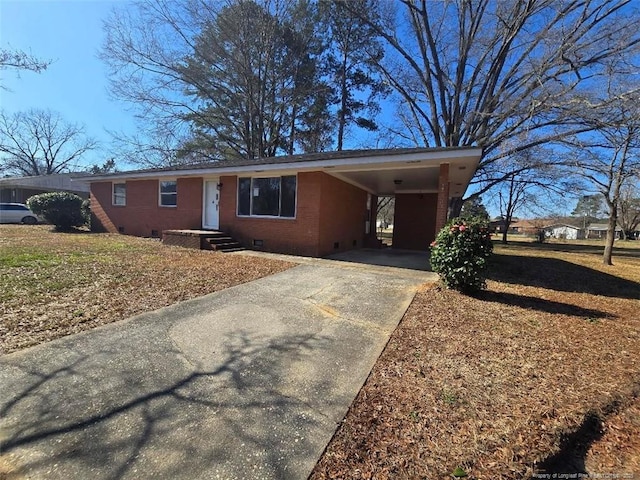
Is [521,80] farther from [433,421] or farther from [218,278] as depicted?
[433,421]

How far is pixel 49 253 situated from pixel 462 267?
9.69 m

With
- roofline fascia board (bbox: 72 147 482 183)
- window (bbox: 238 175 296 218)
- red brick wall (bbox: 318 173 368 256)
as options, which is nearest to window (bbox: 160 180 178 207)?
roofline fascia board (bbox: 72 147 482 183)

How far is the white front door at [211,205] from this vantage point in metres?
11.3

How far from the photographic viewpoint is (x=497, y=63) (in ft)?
51.0

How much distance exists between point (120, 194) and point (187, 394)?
15.0 m

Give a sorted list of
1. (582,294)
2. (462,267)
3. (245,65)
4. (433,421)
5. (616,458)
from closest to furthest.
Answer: (616,458)
(433,421)
(462,267)
(582,294)
(245,65)

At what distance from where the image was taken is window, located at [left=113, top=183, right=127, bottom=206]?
14.0 metres

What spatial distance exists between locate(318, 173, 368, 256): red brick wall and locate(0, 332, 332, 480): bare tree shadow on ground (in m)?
7.23

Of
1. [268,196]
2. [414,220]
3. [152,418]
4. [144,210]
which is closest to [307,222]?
[268,196]

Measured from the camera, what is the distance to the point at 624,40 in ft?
38.7

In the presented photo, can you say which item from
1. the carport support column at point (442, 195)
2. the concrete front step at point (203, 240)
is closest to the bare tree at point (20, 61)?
the concrete front step at point (203, 240)

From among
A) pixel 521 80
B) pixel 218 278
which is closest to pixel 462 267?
pixel 218 278

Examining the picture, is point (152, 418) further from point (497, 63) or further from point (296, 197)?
point (497, 63)

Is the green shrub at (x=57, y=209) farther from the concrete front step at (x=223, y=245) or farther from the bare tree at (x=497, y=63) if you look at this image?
the bare tree at (x=497, y=63)
